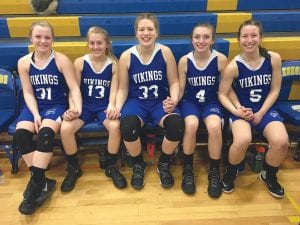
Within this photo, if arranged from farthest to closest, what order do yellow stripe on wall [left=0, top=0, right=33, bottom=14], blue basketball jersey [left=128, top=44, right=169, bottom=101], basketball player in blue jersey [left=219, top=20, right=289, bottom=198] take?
yellow stripe on wall [left=0, top=0, right=33, bottom=14]
blue basketball jersey [left=128, top=44, right=169, bottom=101]
basketball player in blue jersey [left=219, top=20, right=289, bottom=198]

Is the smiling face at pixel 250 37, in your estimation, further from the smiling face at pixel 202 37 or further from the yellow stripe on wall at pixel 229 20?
the yellow stripe on wall at pixel 229 20

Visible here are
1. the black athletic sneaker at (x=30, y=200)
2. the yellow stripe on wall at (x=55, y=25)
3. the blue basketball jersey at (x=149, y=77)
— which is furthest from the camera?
the yellow stripe on wall at (x=55, y=25)

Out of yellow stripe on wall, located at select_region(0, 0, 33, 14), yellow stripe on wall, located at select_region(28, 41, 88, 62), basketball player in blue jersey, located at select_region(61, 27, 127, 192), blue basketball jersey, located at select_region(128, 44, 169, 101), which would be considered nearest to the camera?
basketball player in blue jersey, located at select_region(61, 27, 127, 192)

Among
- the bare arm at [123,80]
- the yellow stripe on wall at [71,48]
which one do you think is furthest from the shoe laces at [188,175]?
the yellow stripe on wall at [71,48]

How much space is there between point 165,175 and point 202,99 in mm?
604

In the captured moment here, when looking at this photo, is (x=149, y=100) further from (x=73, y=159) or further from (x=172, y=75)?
(x=73, y=159)

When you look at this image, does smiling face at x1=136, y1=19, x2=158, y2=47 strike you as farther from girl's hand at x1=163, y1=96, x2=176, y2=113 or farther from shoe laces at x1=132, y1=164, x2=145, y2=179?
shoe laces at x1=132, y1=164, x2=145, y2=179

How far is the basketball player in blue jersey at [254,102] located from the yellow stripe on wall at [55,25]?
146 cm

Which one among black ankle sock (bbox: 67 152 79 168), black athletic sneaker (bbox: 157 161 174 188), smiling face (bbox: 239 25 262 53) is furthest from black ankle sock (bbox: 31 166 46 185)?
smiling face (bbox: 239 25 262 53)

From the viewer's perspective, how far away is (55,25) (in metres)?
2.71

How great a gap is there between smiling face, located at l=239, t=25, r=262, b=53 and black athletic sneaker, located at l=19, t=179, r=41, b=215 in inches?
64.3

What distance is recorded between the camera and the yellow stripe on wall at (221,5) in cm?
290

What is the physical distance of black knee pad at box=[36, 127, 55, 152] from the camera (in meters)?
1.90

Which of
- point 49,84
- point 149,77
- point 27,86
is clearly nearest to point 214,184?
point 149,77
